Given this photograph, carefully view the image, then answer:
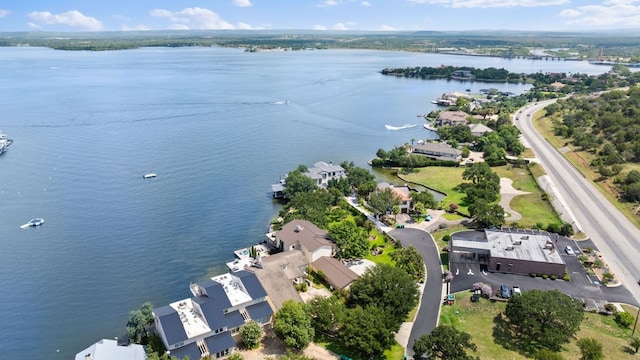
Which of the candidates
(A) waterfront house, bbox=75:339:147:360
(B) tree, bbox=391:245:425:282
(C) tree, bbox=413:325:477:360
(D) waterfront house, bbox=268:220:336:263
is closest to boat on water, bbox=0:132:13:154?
(D) waterfront house, bbox=268:220:336:263

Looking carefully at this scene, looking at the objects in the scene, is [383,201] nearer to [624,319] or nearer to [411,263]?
[411,263]

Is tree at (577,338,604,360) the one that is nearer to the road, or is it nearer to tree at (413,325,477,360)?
tree at (413,325,477,360)

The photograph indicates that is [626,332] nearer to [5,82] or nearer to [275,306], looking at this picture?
[275,306]

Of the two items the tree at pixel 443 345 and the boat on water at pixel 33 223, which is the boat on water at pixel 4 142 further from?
the tree at pixel 443 345

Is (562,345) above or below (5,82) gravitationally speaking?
below

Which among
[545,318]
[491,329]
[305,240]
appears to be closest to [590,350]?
[545,318]

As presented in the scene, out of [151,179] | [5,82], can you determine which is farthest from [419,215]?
[5,82]
